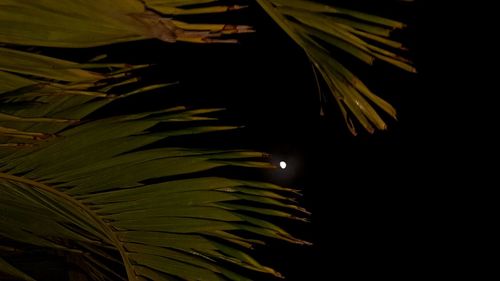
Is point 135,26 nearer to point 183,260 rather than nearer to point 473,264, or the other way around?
point 183,260

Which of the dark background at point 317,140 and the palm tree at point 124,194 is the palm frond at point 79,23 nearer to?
the palm tree at point 124,194

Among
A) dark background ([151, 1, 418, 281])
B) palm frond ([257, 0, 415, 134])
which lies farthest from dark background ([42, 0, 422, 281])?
palm frond ([257, 0, 415, 134])

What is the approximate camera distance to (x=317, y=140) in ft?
8.58

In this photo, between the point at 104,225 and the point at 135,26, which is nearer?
the point at 135,26

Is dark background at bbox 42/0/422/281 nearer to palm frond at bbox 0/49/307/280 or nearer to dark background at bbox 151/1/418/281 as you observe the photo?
dark background at bbox 151/1/418/281

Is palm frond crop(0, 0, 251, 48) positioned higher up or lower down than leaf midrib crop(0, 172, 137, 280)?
higher up

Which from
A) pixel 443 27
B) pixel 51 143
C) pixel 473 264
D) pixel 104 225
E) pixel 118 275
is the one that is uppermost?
pixel 443 27

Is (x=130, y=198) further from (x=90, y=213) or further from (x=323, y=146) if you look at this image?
(x=323, y=146)

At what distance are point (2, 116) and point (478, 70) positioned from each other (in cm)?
211

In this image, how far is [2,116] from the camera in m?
0.59

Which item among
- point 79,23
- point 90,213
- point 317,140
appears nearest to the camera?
point 79,23

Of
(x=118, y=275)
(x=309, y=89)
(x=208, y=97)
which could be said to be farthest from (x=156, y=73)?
(x=118, y=275)

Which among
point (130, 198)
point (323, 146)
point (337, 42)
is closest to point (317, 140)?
point (323, 146)

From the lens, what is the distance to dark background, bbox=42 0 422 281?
6.45 feet
